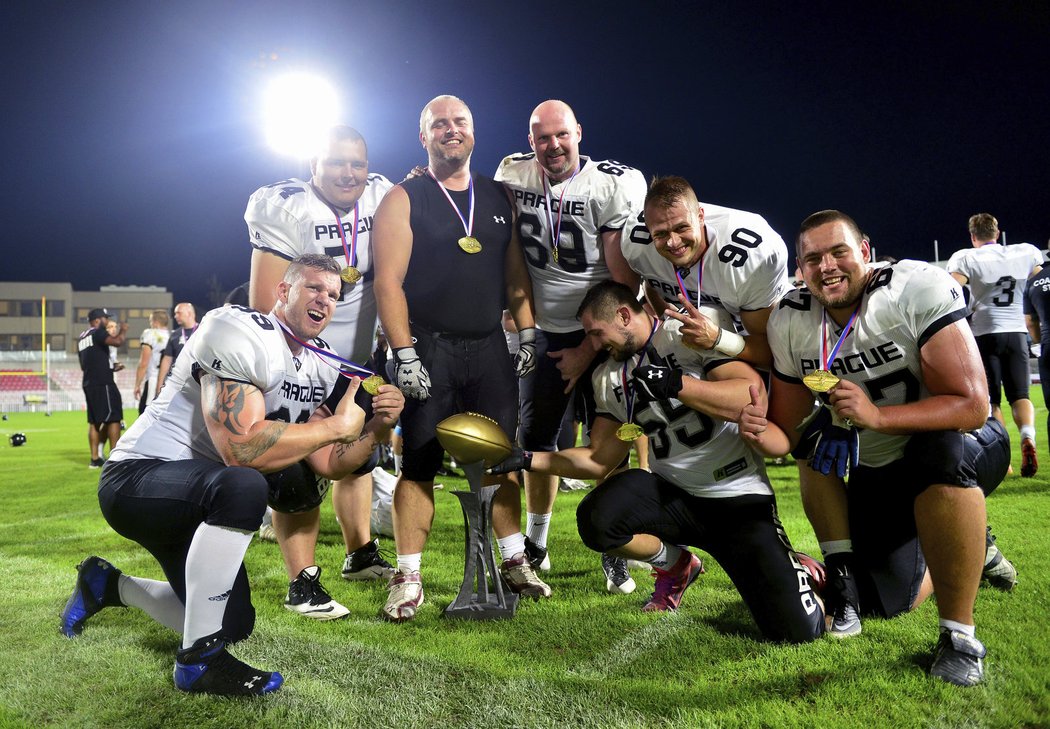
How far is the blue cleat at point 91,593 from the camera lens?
2984mm

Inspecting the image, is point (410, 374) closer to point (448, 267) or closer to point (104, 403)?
point (448, 267)

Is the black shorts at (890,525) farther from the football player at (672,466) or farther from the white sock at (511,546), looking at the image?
the white sock at (511,546)

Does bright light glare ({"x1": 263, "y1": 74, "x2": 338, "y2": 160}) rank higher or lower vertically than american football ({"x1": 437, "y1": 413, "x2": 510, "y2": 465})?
higher

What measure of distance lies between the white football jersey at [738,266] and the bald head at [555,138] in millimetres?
757

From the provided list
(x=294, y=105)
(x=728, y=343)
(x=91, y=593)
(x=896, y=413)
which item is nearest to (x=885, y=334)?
(x=896, y=413)

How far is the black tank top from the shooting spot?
343 cm

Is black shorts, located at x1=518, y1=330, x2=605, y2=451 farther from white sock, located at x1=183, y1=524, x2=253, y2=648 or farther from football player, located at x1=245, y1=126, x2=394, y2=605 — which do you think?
white sock, located at x1=183, y1=524, x2=253, y2=648

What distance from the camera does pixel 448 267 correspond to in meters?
3.43

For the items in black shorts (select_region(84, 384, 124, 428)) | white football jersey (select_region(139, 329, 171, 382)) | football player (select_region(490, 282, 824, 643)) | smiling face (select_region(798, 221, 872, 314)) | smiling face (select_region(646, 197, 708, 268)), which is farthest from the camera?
white football jersey (select_region(139, 329, 171, 382))

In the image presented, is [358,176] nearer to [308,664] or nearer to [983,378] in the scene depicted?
[308,664]

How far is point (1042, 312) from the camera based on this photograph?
19.9ft

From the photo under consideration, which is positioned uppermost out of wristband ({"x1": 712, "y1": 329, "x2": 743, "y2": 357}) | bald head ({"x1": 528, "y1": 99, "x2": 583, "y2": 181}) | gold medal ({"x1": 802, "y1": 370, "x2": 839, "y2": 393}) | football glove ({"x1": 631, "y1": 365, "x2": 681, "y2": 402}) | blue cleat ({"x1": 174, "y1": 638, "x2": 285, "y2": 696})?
bald head ({"x1": 528, "y1": 99, "x2": 583, "y2": 181})

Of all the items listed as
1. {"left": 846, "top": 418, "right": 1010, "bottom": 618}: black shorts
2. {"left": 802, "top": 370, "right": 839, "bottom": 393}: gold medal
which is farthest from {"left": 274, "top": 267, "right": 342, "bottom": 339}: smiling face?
{"left": 846, "top": 418, "right": 1010, "bottom": 618}: black shorts

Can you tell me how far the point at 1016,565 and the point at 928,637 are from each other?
1.25m
